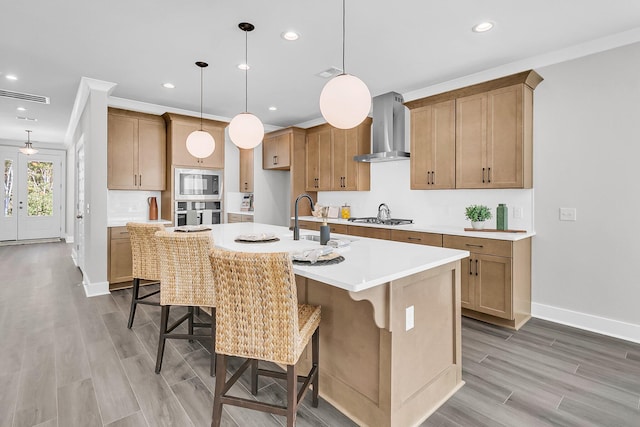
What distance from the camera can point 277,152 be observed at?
19.1ft

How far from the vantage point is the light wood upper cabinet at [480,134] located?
3227mm

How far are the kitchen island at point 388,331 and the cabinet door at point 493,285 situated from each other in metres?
1.24

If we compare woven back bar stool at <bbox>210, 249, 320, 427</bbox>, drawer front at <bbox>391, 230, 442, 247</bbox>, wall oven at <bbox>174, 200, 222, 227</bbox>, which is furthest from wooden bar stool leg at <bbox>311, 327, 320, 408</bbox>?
wall oven at <bbox>174, 200, 222, 227</bbox>

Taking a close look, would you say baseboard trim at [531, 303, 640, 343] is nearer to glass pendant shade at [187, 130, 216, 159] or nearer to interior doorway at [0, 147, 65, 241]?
glass pendant shade at [187, 130, 216, 159]

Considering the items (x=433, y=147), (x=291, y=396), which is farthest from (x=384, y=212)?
(x=291, y=396)

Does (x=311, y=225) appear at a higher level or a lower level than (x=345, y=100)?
lower

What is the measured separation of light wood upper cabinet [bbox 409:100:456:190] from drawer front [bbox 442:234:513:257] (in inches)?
26.1

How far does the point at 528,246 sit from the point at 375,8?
2.66m

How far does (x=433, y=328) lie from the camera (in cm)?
191

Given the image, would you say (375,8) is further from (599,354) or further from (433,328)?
(599,354)

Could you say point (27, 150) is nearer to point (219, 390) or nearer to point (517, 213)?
point (219, 390)

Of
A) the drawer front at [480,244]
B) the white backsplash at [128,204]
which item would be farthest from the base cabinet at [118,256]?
the drawer front at [480,244]

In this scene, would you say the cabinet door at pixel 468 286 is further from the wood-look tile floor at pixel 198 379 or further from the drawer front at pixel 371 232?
the drawer front at pixel 371 232

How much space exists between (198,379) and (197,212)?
3.32 meters
